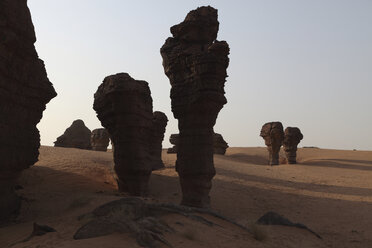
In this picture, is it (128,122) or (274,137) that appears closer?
(128,122)

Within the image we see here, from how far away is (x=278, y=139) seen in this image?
117ft

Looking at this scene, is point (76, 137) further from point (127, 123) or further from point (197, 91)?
point (197, 91)

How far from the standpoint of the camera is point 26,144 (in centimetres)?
1098

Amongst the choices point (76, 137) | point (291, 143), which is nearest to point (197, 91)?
point (291, 143)

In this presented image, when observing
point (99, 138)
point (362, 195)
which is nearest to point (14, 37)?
point (362, 195)

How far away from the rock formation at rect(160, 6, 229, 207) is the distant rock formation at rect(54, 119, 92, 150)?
2761cm

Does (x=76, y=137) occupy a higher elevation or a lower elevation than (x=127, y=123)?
higher

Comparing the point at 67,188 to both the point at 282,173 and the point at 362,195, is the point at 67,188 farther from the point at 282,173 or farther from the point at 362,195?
the point at 282,173

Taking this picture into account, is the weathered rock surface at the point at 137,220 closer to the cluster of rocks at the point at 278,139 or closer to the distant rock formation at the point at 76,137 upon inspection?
the cluster of rocks at the point at 278,139

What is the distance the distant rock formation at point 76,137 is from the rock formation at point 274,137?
2057cm

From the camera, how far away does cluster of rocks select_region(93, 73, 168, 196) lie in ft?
49.0

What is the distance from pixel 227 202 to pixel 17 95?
10.2m

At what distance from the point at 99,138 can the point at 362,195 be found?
26.9m

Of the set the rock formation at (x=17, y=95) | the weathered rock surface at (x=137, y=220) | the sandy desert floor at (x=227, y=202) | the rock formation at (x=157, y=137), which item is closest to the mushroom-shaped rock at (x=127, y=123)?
the sandy desert floor at (x=227, y=202)
